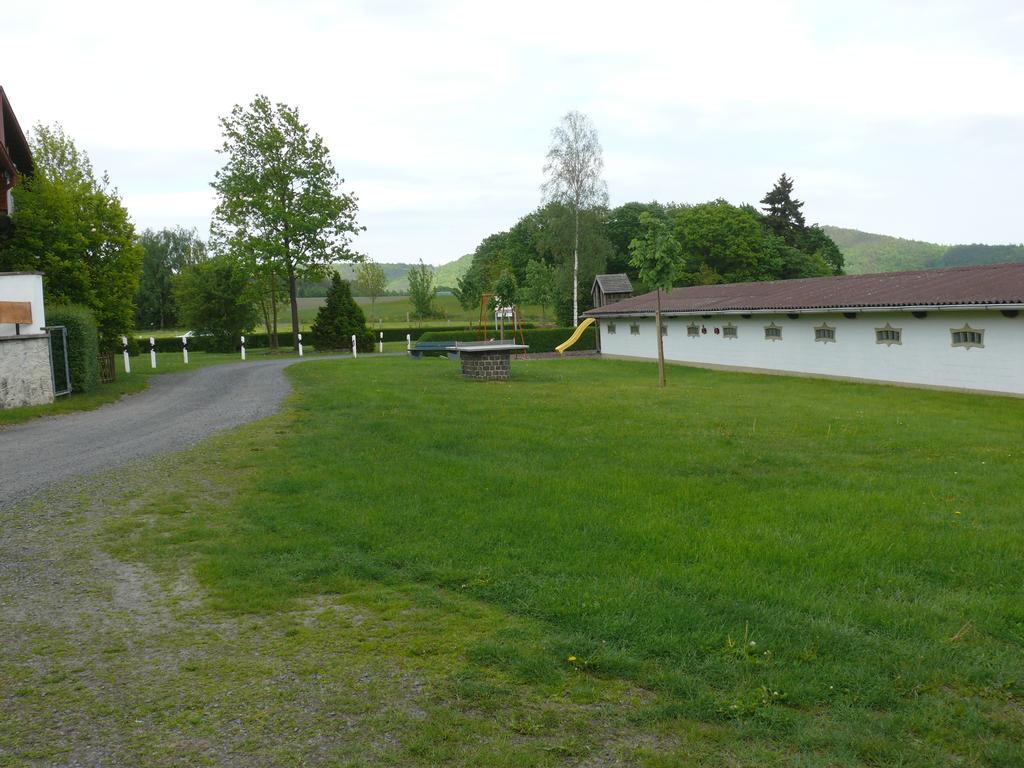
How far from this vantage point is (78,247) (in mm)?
23500

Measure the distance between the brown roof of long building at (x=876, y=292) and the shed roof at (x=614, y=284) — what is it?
525 inches

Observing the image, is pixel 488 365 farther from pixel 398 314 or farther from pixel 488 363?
pixel 398 314

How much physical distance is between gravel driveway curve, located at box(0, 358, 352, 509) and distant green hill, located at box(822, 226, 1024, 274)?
142390 millimetres

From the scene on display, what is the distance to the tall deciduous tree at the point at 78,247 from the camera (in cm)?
2280

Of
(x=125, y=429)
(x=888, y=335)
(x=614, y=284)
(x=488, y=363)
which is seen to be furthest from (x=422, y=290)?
(x=125, y=429)

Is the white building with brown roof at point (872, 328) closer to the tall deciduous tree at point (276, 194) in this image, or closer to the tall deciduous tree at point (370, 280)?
the tall deciduous tree at point (276, 194)

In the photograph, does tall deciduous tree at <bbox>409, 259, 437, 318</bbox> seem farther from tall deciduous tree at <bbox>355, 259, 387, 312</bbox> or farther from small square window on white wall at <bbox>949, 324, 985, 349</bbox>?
small square window on white wall at <bbox>949, 324, 985, 349</bbox>

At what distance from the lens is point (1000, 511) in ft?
25.4

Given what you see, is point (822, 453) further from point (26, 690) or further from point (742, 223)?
point (742, 223)

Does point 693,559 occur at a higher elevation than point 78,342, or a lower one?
lower

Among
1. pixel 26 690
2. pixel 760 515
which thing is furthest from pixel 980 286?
pixel 26 690

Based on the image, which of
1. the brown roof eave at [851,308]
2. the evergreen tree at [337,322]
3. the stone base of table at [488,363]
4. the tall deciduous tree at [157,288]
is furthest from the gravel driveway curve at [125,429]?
the tall deciduous tree at [157,288]

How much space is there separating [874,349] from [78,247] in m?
25.0

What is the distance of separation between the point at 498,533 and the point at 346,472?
3.27 metres
